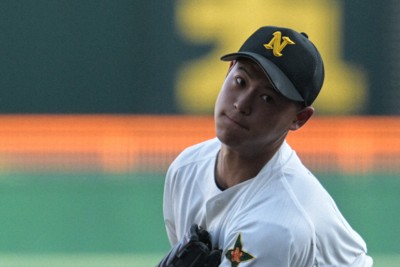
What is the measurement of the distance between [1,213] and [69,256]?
45cm

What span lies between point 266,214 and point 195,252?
0.70 ft

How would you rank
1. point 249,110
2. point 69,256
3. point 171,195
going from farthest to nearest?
point 69,256 < point 171,195 < point 249,110

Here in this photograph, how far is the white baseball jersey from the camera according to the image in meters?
2.62

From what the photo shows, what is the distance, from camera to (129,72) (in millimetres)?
6008

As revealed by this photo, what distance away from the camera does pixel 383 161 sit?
6.24m

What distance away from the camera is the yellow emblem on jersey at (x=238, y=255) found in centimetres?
263

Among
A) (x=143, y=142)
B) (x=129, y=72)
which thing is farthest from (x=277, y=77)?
(x=143, y=142)

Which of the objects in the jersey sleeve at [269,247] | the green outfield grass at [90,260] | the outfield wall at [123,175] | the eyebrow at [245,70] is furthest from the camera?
the outfield wall at [123,175]

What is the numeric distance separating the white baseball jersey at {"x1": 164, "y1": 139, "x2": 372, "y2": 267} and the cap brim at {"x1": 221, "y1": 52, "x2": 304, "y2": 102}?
0.21 metres

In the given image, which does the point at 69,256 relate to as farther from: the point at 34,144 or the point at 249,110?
the point at 249,110

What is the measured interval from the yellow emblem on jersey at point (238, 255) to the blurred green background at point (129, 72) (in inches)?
128

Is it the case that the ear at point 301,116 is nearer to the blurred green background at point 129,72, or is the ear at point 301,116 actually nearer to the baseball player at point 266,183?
the baseball player at point 266,183

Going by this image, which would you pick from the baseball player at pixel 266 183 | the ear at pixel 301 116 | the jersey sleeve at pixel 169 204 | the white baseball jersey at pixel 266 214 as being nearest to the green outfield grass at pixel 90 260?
the jersey sleeve at pixel 169 204

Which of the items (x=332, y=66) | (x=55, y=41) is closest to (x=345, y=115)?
(x=332, y=66)
